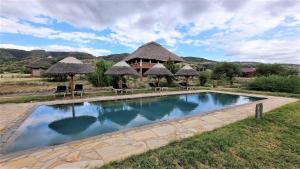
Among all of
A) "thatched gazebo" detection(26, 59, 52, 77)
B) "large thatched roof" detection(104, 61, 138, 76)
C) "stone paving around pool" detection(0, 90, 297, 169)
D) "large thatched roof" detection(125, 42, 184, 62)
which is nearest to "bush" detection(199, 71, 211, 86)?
"large thatched roof" detection(125, 42, 184, 62)

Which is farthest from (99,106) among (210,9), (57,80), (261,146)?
(57,80)

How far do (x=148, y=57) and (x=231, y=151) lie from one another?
21107 millimetres

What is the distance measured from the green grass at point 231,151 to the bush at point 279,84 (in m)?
11.7

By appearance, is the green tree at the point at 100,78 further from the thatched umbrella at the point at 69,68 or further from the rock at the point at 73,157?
the rock at the point at 73,157

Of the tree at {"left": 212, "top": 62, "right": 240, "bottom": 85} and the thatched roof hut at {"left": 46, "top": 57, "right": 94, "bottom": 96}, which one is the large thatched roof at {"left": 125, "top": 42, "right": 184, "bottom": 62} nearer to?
the tree at {"left": 212, "top": 62, "right": 240, "bottom": 85}

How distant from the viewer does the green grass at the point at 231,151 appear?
277 cm

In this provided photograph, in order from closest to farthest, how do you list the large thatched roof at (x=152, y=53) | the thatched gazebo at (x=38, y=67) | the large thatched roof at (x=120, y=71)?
the large thatched roof at (x=120, y=71), the large thatched roof at (x=152, y=53), the thatched gazebo at (x=38, y=67)

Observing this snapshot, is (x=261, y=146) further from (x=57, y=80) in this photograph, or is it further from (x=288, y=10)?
(x=57, y=80)

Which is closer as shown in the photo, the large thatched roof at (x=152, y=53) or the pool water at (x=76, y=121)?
the pool water at (x=76, y=121)

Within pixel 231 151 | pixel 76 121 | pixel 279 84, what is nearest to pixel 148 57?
pixel 279 84

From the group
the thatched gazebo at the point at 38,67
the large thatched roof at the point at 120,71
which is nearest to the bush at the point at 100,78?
the large thatched roof at the point at 120,71

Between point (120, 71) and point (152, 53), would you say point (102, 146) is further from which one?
point (152, 53)

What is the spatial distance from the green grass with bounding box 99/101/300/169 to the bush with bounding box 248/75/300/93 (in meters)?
11.7

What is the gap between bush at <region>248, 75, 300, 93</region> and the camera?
13266mm
